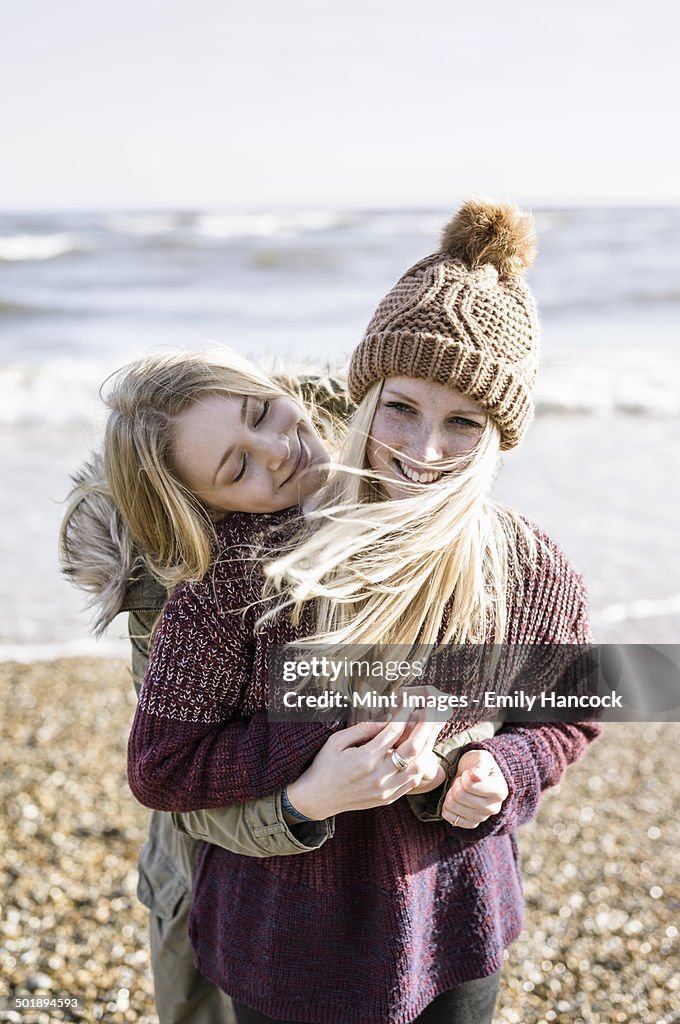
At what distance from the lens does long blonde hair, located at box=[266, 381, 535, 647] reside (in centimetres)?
190

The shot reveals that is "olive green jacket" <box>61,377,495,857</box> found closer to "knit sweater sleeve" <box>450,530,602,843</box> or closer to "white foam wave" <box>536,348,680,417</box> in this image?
"knit sweater sleeve" <box>450,530,602,843</box>

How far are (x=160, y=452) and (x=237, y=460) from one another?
0.17 meters

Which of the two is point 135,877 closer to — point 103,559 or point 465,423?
point 103,559

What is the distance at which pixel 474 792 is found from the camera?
1883mm

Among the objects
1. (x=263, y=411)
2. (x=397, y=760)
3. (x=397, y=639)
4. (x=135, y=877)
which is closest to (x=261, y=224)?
(x=135, y=877)

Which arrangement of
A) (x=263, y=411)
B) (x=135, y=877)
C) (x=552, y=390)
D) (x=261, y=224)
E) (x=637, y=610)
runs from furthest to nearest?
(x=261, y=224), (x=552, y=390), (x=637, y=610), (x=135, y=877), (x=263, y=411)

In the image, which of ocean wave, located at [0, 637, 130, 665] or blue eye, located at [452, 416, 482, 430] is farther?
ocean wave, located at [0, 637, 130, 665]

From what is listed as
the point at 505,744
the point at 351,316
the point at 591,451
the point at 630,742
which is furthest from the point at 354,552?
the point at 351,316

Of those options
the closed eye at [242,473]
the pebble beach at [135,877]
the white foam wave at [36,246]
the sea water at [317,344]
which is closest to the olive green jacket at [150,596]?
the sea water at [317,344]

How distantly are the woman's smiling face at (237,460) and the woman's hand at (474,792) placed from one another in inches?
27.2

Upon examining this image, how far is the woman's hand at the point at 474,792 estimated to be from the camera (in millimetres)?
1885

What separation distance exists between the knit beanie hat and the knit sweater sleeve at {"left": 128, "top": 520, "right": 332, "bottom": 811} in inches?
22.8

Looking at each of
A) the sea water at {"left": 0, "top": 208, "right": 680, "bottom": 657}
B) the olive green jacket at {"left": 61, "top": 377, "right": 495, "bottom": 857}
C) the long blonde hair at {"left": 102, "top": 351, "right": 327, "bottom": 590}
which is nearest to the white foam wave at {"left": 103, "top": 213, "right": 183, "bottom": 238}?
the sea water at {"left": 0, "top": 208, "right": 680, "bottom": 657}

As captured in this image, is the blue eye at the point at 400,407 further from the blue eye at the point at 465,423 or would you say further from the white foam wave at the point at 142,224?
the white foam wave at the point at 142,224
